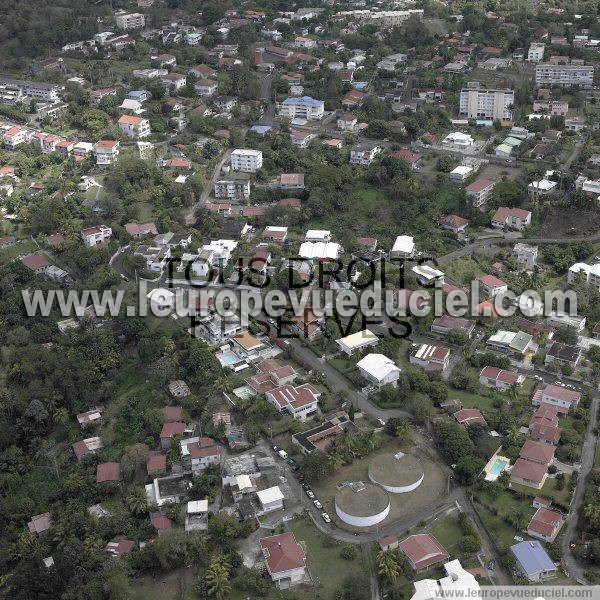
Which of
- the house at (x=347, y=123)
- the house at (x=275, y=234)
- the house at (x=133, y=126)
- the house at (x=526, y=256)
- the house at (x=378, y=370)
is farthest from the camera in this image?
the house at (x=347, y=123)

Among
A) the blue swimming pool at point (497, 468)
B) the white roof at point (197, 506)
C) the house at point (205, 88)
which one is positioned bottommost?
the blue swimming pool at point (497, 468)

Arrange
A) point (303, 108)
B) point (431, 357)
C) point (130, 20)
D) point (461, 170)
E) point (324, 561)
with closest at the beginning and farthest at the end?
point (324, 561) → point (431, 357) → point (461, 170) → point (303, 108) → point (130, 20)

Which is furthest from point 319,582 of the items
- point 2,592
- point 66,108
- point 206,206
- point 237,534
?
point 66,108

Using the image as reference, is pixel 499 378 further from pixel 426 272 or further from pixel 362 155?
pixel 362 155

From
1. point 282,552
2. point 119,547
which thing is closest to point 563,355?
point 282,552

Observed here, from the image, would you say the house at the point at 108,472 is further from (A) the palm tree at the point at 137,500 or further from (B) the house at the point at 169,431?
(B) the house at the point at 169,431

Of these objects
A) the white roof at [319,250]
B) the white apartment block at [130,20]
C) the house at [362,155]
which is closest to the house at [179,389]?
the white roof at [319,250]

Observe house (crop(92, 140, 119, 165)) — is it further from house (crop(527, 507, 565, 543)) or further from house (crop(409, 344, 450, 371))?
house (crop(527, 507, 565, 543))
